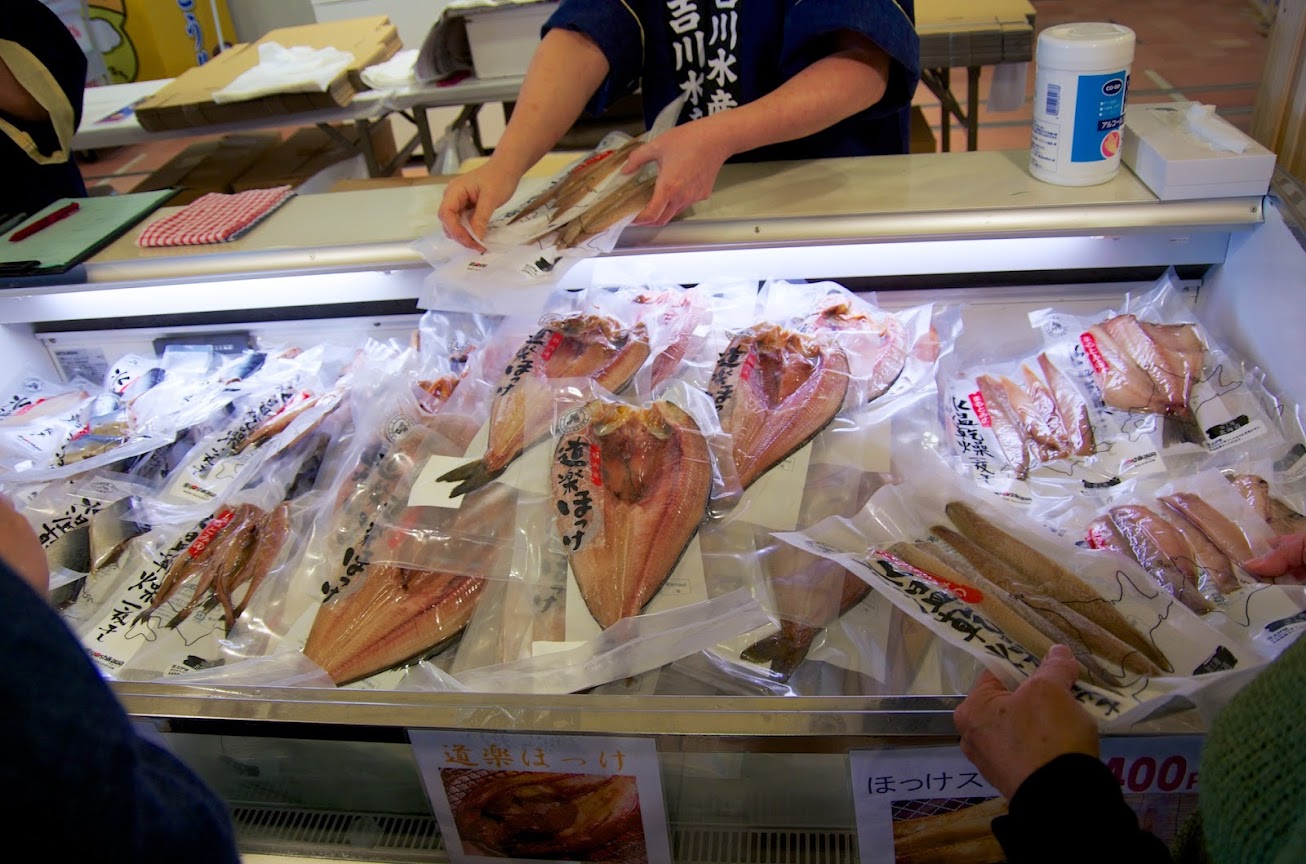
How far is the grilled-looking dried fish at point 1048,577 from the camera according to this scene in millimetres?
1079

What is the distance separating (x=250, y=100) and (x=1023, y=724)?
454 centimetres

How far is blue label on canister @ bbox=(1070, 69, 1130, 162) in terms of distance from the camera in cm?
147

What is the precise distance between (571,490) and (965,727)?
2.17 ft

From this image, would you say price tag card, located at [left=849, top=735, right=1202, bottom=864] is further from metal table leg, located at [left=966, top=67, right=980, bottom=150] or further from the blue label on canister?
metal table leg, located at [left=966, top=67, right=980, bottom=150]

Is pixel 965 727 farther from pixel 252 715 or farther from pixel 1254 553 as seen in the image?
pixel 252 715

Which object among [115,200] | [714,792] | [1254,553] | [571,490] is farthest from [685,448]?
[115,200]

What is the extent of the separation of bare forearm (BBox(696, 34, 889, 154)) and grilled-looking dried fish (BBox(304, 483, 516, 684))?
0.84 metres

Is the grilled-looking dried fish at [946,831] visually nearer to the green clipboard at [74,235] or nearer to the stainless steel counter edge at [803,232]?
the stainless steel counter edge at [803,232]

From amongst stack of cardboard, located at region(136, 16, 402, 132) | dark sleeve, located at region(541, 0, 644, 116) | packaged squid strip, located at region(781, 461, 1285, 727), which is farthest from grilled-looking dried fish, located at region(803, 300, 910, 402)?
stack of cardboard, located at region(136, 16, 402, 132)

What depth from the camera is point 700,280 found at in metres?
1.78

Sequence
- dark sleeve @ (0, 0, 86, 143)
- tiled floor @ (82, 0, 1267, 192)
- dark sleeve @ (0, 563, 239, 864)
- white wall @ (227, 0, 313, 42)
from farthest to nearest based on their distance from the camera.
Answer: white wall @ (227, 0, 313, 42) < tiled floor @ (82, 0, 1267, 192) < dark sleeve @ (0, 0, 86, 143) < dark sleeve @ (0, 563, 239, 864)

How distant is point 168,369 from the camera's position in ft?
6.23

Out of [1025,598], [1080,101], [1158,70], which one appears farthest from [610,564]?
[1158,70]

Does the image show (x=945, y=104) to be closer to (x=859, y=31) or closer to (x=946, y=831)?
(x=859, y=31)
